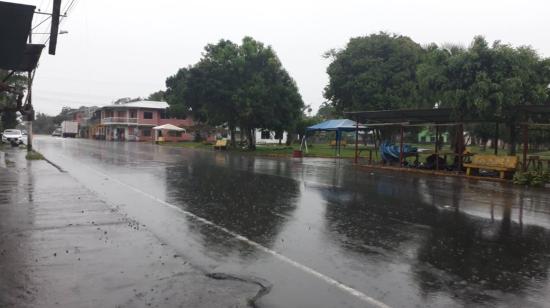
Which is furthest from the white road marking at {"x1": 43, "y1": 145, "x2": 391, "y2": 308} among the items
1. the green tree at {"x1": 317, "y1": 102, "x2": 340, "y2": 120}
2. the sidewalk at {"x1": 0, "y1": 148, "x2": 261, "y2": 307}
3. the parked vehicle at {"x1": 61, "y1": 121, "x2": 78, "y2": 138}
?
the parked vehicle at {"x1": 61, "y1": 121, "x2": 78, "y2": 138}

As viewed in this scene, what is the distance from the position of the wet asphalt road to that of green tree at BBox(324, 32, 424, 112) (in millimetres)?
22386

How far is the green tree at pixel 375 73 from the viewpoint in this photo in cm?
3716

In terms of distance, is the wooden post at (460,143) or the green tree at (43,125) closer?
the wooden post at (460,143)

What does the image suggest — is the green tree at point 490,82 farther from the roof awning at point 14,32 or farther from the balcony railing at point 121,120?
the balcony railing at point 121,120

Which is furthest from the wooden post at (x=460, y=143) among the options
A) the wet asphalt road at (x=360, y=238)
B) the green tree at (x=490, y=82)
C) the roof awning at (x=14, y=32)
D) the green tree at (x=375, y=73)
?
the roof awning at (x=14, y=32)

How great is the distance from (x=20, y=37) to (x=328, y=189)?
9.33 m

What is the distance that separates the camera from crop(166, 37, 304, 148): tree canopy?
41.4 meters

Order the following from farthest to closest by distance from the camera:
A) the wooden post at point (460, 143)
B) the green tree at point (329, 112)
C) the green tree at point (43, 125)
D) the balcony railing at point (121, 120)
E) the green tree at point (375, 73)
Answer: the green tree at point (43, 125)
the balcony railing at point (121, 120)
the green tree at point (329, 112)
the green tree at point (375, 73)
the wooden post at point (460, 143)

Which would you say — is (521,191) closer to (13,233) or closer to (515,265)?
(515,265)

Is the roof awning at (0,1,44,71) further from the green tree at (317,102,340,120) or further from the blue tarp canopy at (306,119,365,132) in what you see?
the green tree at (317,102,340,120)

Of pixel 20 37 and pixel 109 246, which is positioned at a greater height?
pixel 20 37

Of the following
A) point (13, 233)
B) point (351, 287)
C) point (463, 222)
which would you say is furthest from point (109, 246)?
point (463, 222)

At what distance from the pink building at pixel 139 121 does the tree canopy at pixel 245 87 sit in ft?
122

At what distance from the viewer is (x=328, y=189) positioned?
15023mm
